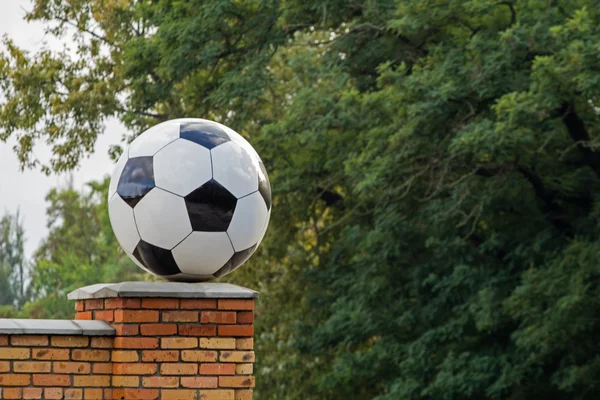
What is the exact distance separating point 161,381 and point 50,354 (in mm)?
513

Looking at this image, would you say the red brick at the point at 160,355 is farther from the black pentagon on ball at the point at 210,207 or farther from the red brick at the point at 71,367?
the black pentagon on ball at the point at 210,207

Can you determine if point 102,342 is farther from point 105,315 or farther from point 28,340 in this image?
point 28,340

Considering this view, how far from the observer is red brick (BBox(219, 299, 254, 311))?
219 inches

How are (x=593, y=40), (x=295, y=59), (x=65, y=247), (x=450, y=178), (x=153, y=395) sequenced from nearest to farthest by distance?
(x=153, y=395) → (x=593, y=40) → (x=450, y=178) → (x=295, y=59) → (x=65, y=247)

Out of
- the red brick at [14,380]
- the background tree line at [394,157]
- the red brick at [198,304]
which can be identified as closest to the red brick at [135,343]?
the red brick at [198,304]

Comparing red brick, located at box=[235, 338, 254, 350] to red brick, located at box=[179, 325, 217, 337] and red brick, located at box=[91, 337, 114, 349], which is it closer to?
red brick, located at box=[179, 325, 217, 337]

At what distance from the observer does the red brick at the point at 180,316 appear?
5451 mm

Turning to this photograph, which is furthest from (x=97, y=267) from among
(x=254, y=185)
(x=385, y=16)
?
(x=254, y=185)

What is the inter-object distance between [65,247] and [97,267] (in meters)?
6.87

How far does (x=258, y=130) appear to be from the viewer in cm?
2025

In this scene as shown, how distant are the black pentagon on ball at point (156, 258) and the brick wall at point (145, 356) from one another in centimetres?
21

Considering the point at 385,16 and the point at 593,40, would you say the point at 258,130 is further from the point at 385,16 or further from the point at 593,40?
the point at 593,40

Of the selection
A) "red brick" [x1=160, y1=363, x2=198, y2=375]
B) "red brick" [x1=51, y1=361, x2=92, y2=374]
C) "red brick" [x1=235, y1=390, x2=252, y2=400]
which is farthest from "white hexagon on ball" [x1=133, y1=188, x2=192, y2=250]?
"red brick" [x1=235, y1=390, x2=252, y2=400]

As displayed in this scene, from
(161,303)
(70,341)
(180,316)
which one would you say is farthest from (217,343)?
(70,341)
